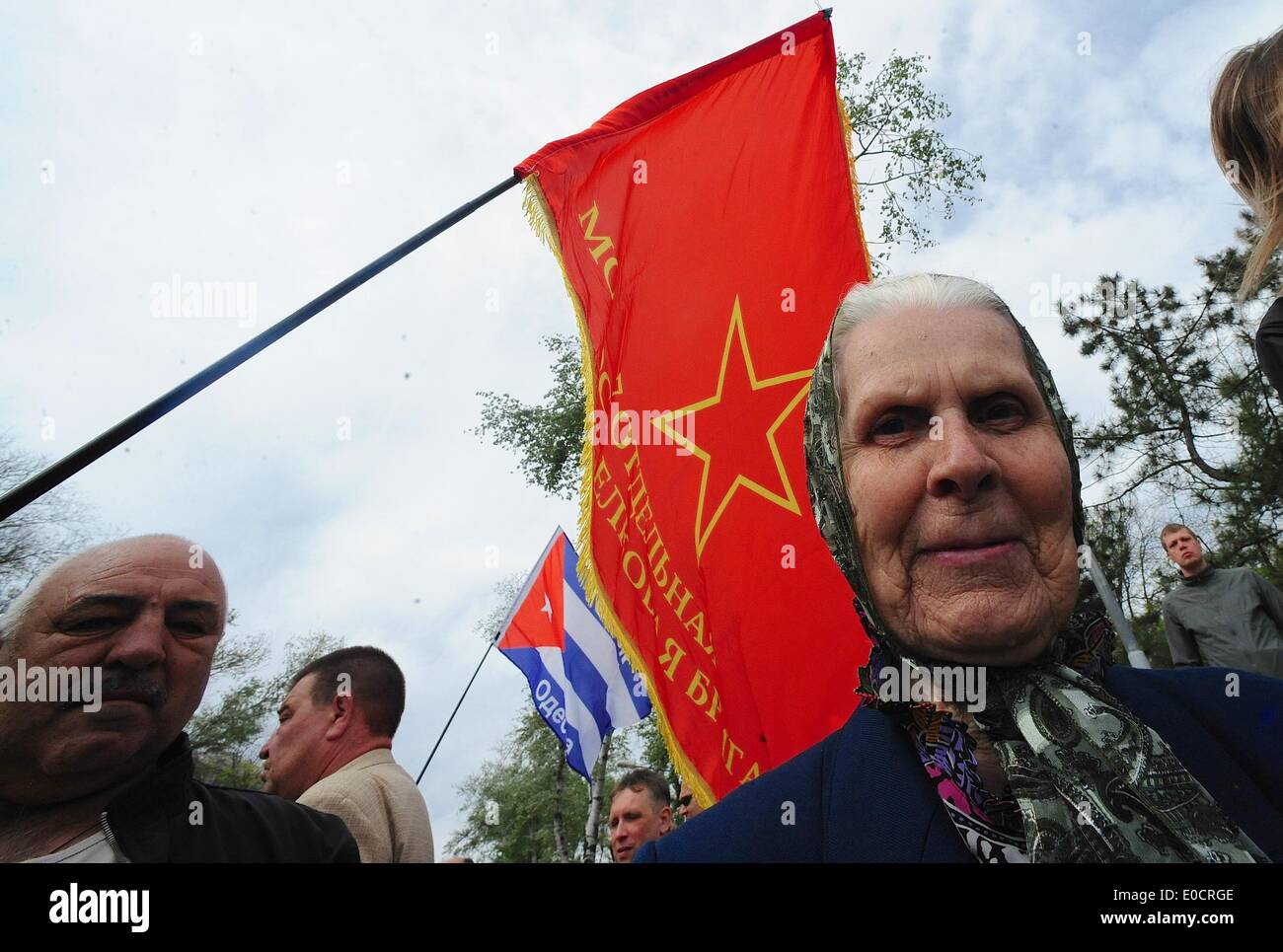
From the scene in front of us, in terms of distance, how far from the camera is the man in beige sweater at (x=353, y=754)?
7.33 ft

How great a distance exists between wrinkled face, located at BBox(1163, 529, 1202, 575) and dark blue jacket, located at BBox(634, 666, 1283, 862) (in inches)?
134

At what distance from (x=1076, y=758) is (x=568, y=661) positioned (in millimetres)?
4491

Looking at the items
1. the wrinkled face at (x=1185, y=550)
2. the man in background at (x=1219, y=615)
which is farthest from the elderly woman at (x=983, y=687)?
the wrinkled face at (x=1185, y=550)

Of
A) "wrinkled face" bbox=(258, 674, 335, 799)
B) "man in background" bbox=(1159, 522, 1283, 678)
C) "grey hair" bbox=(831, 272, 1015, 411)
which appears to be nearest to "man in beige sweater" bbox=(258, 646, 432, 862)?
"wrinkled face" bbox=(258, 674, 335, 799)

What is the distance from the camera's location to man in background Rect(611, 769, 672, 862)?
515 centimetres

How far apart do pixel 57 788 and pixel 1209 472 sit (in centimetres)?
1159

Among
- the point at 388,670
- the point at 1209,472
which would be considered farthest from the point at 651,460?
the point at 1209,472

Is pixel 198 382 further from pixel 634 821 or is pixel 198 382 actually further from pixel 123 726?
pixel 634 821

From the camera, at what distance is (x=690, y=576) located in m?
2.78

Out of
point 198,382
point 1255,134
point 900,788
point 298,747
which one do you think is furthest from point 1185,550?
point 198,382

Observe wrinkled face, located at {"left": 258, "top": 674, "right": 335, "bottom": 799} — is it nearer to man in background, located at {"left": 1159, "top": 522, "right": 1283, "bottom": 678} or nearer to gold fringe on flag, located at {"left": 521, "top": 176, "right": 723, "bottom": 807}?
gold fringe on flag, located at {"left": 521, "top": 176, "right": 723, "bottom": 807}

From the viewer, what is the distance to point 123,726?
1.15 metres

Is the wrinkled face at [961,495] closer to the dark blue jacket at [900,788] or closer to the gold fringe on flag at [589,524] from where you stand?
the dark blue jacket at [900,788]
